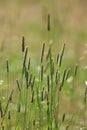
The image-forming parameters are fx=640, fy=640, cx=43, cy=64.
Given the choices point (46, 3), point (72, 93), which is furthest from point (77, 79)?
point (46, 3)

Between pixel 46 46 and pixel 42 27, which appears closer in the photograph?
pixel 46 46

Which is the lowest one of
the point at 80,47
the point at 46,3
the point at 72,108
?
the point at 72,108

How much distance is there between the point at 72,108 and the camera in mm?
5125

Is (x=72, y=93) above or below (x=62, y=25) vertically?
below

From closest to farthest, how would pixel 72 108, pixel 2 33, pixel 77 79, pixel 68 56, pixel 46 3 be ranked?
pixel 72 108 < pixel 77 79 < pixel 68 56 < pixel 2 33 < pixel 46 3

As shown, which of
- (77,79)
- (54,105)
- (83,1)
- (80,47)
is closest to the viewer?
(54,105)

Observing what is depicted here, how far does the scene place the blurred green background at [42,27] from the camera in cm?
678

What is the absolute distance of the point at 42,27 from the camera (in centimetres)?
814

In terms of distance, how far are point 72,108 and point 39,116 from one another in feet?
6.19

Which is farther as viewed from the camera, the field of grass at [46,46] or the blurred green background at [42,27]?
the blurred green background at [42,27]

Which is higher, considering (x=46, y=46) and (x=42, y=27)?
(x=42, y=27)

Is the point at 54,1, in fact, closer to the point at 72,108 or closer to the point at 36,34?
the point at 36,34

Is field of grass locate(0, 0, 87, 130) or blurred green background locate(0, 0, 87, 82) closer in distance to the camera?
field of grass locate(0, 0, 87, 130)

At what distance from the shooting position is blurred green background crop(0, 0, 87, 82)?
678 centimetres
